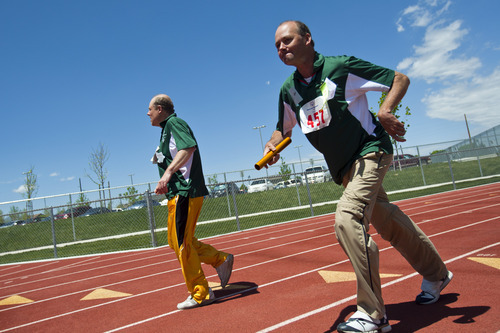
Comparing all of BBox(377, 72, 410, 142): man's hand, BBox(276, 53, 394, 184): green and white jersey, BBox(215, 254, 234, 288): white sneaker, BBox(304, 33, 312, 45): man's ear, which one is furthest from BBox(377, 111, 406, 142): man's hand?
BBox(215, 254, 234, 288): white sneaker

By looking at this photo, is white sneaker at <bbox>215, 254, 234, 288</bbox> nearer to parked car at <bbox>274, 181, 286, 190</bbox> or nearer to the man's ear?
the man's ear

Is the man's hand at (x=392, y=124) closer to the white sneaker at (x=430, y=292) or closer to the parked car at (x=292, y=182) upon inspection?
the white sneaker at (x=430, y=292)

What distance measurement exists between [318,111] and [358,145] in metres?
0.36

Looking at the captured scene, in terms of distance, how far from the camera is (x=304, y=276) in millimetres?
4527

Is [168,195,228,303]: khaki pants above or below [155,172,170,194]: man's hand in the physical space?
below

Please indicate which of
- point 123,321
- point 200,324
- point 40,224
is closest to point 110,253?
point 40,224

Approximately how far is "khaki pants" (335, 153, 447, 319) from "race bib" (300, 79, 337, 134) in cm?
37

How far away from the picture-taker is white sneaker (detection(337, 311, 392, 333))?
7.54 feet

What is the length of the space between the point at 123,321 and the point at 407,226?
2710 millimetres

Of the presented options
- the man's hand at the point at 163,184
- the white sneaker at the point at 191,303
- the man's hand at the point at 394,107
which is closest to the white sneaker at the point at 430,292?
the man's hand at the point at 394,107

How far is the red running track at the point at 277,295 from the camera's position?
9.25ft

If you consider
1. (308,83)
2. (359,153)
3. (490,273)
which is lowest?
(490,273)

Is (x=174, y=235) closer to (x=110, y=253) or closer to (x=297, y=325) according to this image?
(x=297, y=325)

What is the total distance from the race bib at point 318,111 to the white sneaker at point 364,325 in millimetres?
1236
